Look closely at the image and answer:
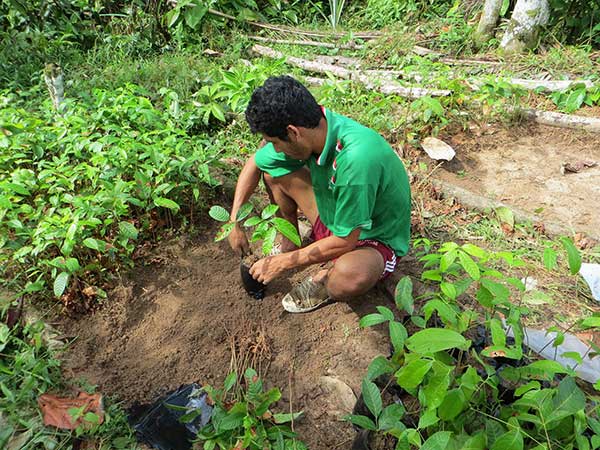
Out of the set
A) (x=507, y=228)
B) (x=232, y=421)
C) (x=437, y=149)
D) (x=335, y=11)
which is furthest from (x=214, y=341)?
(x=335, y=11)

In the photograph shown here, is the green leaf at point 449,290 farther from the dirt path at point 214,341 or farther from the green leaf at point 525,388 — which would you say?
the dirt path at point 214,341

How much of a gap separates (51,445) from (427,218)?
7.83 ft

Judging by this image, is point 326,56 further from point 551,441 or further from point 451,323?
point 551,441

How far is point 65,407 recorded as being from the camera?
72.5 inches

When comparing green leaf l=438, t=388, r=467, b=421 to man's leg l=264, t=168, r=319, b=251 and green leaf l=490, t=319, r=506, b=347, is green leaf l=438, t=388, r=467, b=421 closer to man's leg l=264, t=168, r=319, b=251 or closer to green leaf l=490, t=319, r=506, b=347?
green leaf l=490, t=319, r=506, b=347

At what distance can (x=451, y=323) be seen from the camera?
150 cm

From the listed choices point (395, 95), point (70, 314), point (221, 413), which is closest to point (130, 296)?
point (70, 314)

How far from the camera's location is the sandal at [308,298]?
7.52 ft

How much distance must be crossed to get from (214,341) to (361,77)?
10.5 ft

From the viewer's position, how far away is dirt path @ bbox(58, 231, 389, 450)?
77.5 inches

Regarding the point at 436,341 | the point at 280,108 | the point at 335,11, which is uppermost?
the point at 280,108

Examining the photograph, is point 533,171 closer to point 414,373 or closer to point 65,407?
point 414,373

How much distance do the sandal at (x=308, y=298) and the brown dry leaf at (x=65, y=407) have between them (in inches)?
38.4

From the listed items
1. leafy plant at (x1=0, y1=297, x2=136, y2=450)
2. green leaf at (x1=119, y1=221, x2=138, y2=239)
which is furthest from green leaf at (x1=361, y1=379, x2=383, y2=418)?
green leaf at (x1=119, y1=221, x2=138, y2=239)
